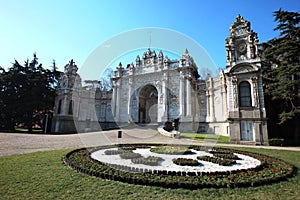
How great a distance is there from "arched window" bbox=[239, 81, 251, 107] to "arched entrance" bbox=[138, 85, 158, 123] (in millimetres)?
19850

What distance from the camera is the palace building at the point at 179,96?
17.9 metres

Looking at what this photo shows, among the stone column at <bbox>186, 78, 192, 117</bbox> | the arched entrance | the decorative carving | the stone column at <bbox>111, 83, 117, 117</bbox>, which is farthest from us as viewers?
the stone column at <bbox>111, 83, 117, 117</bbox>

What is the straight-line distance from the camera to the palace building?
704 inches

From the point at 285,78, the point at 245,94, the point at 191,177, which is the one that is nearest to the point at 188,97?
the point at 245,94

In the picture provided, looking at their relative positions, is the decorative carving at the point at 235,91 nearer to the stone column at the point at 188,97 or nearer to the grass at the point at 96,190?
the stone column at the point at 188,97

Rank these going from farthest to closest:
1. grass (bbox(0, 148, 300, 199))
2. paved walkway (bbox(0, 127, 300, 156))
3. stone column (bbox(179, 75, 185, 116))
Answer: stone column (bbox(179, 75, 185, 116)), paved walkway (bbox(0, 127, 300, 156)), grass (bbox(0, 148, 300, 199))

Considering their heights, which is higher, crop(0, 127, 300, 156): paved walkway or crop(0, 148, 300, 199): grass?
crop(0, 148, 300, 199): grass

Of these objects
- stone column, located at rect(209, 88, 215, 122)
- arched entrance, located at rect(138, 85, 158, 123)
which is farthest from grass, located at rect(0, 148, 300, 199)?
arched entrance, located at rect(138, 85, 158, 123)

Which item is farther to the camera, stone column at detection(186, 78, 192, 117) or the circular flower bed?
stone column at detection(186, 78, 192, 117)

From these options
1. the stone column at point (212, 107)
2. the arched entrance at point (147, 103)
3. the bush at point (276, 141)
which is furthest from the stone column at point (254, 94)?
the arched entrance at point (147, 103)

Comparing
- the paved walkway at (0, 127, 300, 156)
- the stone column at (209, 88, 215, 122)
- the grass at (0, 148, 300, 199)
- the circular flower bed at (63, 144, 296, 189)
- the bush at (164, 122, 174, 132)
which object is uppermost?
the stone column at (209, 88, 215, 122)

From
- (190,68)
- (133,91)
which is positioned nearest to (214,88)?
(190,68)

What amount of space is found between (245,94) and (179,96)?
549 inches

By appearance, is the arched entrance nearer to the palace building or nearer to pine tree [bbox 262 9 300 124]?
the palace building
